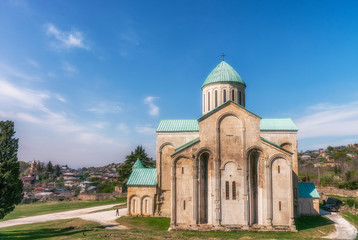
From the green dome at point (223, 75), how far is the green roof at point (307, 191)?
12557 millimetres

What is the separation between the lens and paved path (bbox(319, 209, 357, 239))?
18750 mm

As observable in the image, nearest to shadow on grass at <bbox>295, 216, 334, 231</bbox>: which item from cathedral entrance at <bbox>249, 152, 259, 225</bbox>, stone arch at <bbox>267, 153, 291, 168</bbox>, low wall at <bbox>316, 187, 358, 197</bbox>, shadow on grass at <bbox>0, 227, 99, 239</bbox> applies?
cathedral entrance at <bbox>249, 152, 259, 225</bbox>

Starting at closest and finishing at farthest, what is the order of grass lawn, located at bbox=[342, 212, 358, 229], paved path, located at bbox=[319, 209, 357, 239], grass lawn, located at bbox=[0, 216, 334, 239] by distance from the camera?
grass lawn, located at bbox=[0, 216, 334, 239] < paved path, located at bbox=[319, 209, 357, 239] < grass lawn, located at bbox=[342, 212, 358, 229]

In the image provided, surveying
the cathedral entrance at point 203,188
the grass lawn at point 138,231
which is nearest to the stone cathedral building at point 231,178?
the cathedral entrance at point 203,188

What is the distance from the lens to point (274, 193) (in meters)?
19.8

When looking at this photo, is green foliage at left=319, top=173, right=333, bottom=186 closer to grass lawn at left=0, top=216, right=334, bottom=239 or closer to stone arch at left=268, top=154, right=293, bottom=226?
grass lawn at left=0, top=216, right=334, bottom=239

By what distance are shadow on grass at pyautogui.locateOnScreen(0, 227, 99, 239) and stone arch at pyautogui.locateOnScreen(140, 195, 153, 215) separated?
654 centimetres

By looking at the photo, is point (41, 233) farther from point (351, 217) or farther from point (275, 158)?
point (351, 217)

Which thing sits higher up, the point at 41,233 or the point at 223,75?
the point at 223,75

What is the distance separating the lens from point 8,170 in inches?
720

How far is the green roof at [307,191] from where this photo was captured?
26.2m

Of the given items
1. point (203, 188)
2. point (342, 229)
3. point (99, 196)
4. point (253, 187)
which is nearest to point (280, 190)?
point (253, 187)

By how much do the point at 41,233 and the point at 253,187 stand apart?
1674 cm

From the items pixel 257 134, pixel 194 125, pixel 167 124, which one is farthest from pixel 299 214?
pixel 167 124
